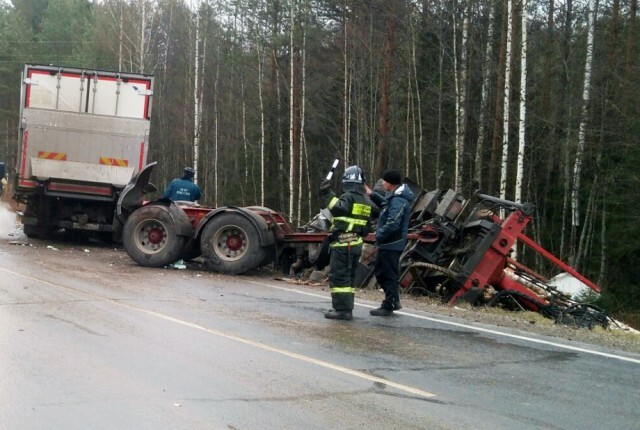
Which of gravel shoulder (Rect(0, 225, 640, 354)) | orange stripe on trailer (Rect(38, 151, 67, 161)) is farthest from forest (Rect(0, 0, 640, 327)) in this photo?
orange stripe on trailer (Rect(38, 151, 67, 161))

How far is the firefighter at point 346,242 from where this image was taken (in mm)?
9164

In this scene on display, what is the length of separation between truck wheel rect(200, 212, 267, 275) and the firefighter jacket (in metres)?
4.09

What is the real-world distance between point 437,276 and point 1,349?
710cm

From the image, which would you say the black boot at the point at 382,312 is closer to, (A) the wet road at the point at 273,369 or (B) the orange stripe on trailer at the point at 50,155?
(A) the wet road at the point at 273,369

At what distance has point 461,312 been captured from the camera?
424 inches

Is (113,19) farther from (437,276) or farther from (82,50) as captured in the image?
(437,276)

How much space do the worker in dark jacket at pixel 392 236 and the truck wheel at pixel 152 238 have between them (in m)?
5.03

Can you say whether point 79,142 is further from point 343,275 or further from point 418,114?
point 418,114

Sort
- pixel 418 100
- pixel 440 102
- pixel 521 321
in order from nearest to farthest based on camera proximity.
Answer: pixel 521 321 → pixel 440 102 → pixel 418 100

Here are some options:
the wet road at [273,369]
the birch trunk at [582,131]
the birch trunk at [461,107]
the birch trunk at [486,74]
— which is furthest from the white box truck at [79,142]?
the birch trunk at [582,131]

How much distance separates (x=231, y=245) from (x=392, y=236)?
15.1ft

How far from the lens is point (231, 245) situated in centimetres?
1345

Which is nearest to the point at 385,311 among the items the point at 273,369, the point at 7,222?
the point at 273,369

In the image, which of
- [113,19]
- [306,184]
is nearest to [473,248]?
[306,184]
